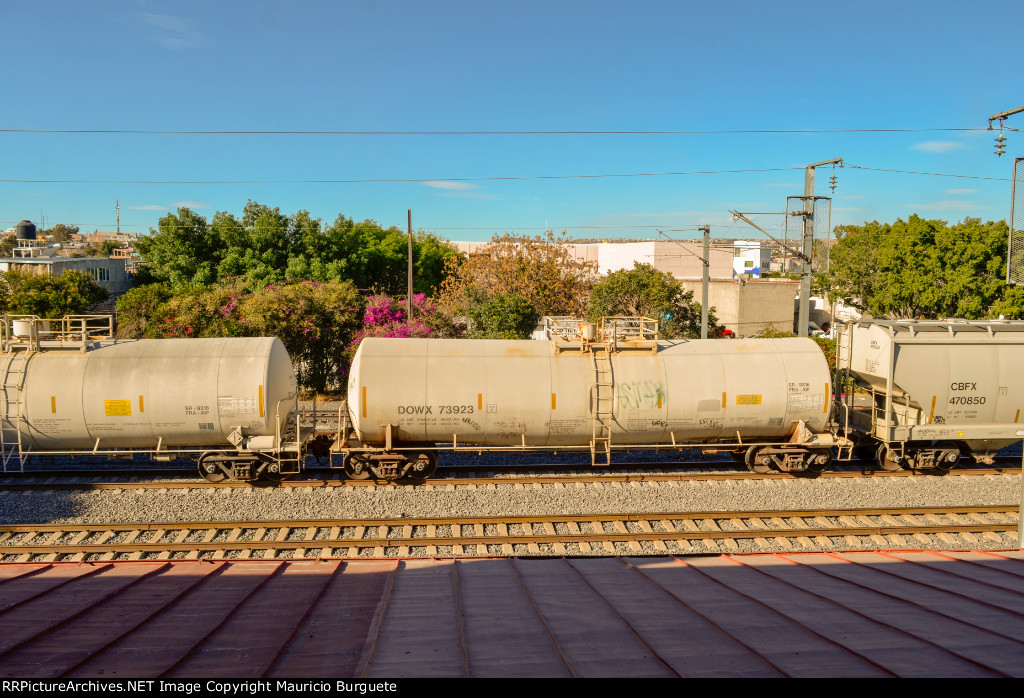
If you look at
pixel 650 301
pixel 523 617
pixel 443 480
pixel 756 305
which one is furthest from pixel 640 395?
pixel 756 305

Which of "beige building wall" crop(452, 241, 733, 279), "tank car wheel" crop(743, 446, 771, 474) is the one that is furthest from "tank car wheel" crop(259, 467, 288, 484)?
"beige building wall" crop(452, 241, 733, 279)

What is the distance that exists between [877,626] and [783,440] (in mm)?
10613

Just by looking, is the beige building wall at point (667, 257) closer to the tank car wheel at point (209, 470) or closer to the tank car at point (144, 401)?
the tank car at point (144, 401)

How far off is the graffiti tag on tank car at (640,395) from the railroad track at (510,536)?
2.86m

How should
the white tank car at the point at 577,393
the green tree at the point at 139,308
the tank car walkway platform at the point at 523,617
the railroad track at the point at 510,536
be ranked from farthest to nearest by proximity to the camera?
1. the green tree at the point at 139,308
2. the white tank car at the point at 577,393
3. the railroad track at the point at 510,536
4. the tank car walkway platform at the point at 523,617

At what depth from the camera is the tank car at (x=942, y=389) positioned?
16031 millimetres

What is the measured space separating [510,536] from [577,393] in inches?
162

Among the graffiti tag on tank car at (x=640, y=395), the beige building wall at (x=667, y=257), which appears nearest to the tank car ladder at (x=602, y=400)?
the graffiti tag on tank car at (x=640, y=395)

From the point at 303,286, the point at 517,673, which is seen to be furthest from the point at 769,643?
the point at 303,286

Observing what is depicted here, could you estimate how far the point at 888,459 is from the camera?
16.7 meters

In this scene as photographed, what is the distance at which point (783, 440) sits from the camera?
16.2 metres

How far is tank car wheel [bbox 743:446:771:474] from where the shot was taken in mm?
16203

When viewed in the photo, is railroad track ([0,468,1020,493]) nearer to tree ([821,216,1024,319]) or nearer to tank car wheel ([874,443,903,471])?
tank car wheel ([874,443,903,471])

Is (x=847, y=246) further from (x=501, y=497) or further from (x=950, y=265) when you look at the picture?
(x=501, y=497)
